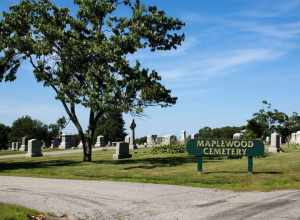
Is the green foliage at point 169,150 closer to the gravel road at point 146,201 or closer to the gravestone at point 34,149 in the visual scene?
the gravestone at point 34,149

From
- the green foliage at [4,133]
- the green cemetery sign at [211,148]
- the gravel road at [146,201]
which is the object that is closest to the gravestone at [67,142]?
the green cemetery sign at [211,148]

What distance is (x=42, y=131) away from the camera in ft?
345

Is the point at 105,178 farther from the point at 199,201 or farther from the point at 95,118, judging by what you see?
the point at 95,118

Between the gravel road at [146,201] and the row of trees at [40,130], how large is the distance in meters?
79.5

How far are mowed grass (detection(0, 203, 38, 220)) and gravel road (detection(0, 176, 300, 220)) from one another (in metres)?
0.62

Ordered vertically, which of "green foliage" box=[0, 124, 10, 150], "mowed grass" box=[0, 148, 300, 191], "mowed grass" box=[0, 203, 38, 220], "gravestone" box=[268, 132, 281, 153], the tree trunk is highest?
"green foliage" box=[0, 124, 10, 150]

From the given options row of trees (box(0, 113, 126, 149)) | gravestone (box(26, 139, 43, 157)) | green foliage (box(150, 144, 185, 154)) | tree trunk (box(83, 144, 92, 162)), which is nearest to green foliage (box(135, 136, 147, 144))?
row of trees (box(0, 113, 126, 149))

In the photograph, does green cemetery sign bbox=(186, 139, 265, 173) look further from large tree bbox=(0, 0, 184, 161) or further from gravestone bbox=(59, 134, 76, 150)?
gravestone bbox=(59, 134, 76, 150)

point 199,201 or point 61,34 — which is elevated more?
point 61,34

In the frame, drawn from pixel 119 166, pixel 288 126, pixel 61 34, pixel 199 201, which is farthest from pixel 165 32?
pixel 288 126

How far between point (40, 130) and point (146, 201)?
9301 cm

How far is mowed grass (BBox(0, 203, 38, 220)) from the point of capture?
11.4 metres

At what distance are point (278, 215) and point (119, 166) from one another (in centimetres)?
1479

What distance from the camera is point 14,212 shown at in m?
11.9
